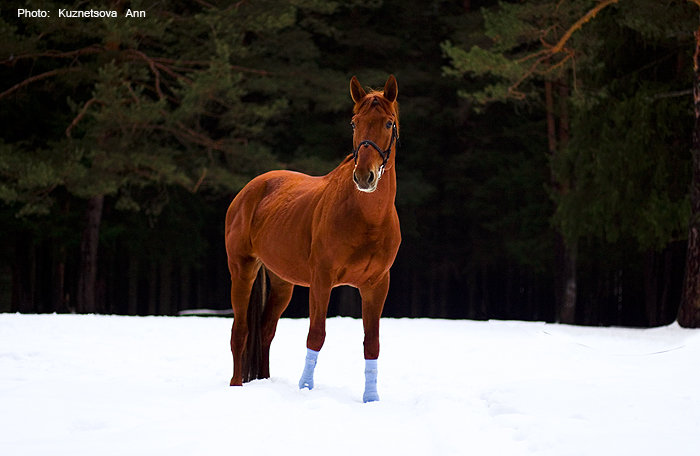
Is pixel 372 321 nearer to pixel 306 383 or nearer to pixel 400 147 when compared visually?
pixel 306 383

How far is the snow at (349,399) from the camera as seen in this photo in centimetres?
468

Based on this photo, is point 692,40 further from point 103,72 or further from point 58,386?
point 58,386

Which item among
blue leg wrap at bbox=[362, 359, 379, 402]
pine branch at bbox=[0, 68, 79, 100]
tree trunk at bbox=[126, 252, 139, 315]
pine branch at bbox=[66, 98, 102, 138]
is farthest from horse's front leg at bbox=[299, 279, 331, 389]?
tree trunk at bbox=[126, 252, 139, 315]

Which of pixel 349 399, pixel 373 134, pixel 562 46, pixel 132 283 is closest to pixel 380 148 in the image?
pixel 373 134

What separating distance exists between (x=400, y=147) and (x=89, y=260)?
10.7m

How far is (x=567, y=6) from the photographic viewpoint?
15.6 meters

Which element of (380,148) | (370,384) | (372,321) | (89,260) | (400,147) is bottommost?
(89,260)

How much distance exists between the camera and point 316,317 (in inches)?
230

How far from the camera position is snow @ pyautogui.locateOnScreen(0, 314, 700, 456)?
15.4ft

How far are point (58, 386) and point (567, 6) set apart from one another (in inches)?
493

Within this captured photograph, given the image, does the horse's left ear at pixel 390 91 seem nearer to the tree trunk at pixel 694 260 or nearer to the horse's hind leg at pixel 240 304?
the horse's hind leg at pixel 240 304

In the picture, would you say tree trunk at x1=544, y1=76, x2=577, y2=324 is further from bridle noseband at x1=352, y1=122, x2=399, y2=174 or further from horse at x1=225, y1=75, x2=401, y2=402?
bridle noseband at x1=352, y1=122, x2=399, y2=174

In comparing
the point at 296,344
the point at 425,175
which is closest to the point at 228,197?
the point at 425,175

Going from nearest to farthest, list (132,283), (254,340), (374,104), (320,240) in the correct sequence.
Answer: (374,104)
(320,240)
(254,340)
(132,283)
